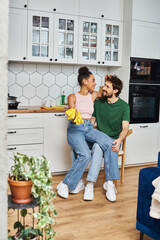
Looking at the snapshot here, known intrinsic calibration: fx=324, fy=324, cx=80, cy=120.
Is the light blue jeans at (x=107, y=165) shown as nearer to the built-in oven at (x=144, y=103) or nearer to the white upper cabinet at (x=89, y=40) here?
the built-in oven at (x=144, y=103)

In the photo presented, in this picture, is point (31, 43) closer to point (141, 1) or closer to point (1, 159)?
point (141, 1)

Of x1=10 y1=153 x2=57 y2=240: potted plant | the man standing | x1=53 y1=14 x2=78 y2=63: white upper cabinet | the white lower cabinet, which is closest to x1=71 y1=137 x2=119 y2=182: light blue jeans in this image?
the man standing

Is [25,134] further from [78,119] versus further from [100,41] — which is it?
[100,41]

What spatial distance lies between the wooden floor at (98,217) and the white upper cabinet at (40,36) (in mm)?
1815

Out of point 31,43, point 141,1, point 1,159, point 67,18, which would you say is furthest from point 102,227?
point 141,1

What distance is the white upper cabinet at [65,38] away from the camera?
425 cm

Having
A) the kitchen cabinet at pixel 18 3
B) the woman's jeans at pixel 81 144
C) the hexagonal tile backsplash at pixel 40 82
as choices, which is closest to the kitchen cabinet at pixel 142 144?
the hexagonal tile backsplash at pixel 40 82

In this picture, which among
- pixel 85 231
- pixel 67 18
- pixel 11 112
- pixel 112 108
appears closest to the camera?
pixel 85 231

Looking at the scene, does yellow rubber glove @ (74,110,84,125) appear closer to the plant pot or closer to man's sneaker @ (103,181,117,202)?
man's sneaker @ (103,181,117,202)

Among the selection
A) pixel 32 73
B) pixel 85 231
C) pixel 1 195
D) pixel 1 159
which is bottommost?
pixel 85 231

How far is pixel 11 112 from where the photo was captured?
3857 millimetres

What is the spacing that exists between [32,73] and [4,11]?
3212 mm

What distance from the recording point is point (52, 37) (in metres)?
4.22

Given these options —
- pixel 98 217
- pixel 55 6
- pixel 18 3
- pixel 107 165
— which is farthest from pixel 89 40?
pixel 98 217
